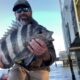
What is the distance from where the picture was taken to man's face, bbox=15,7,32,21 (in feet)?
5.19

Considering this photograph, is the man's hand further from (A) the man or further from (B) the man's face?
(B) the man's face

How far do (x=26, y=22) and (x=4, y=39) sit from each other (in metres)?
0.15

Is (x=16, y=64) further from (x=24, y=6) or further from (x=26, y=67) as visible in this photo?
(x=24, y=6)

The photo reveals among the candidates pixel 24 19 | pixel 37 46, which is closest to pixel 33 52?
pixel 37 46

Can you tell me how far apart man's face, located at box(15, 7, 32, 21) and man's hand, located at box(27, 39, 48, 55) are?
13 centimetres

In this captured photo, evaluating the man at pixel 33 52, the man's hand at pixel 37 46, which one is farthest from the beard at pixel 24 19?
the man's hand at pixel 37 46

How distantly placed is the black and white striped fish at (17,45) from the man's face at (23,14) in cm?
6

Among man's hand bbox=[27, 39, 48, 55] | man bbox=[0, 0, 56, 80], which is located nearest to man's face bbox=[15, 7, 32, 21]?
man bbox=[0, 0, 56, 80]

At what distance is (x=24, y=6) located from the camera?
5.21 feet

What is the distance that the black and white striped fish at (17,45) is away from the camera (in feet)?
5.00

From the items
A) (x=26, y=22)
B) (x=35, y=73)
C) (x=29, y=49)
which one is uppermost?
(x=26, y=22)

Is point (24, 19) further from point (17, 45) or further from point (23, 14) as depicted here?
point (17, 45)


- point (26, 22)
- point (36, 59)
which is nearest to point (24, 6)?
point (26, 22)

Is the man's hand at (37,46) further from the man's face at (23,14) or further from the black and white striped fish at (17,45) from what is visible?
the man's face at (23,14)
